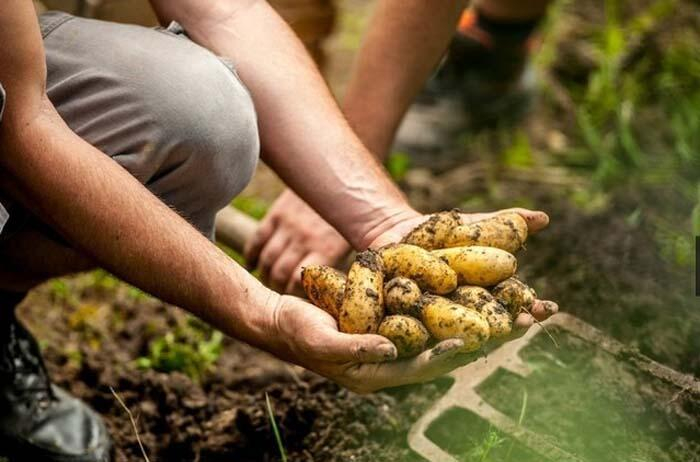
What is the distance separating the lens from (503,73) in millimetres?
3289

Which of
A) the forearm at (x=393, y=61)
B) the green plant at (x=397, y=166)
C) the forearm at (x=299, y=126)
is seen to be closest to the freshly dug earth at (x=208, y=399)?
the forearm at (x=299, y=126)

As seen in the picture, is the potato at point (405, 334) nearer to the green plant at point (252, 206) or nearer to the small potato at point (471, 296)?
the small potato at point (471, 296)

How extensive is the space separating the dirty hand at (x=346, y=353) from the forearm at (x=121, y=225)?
0.05 meters

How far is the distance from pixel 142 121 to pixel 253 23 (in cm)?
42

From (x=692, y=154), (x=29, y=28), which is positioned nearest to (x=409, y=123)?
(x=692, y=154)

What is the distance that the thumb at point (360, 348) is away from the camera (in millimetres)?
1434

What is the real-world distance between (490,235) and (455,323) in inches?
8.9

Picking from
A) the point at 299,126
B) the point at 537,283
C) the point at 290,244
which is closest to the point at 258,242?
the point at 290,244

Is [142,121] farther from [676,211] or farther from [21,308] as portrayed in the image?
[676,211]

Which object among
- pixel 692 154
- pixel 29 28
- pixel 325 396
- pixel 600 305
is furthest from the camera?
pixel 692 154

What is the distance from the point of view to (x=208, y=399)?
2.20 m

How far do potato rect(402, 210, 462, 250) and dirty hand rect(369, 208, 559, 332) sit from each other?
7 centimetres

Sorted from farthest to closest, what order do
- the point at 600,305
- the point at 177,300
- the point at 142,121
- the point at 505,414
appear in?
the point at 600,305
the point at 505,414
the point at 142,121
the point at 177,300

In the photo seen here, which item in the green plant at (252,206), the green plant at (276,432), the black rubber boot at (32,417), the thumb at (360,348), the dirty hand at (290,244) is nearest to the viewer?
the thumb at (360,348)
